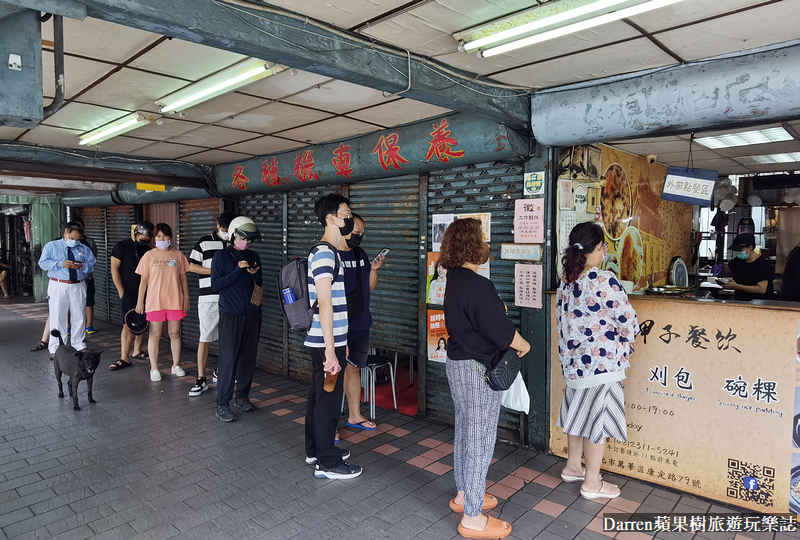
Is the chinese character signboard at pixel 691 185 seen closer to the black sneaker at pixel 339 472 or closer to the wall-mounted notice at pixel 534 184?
the wall-mounted notice at pixel 534 184

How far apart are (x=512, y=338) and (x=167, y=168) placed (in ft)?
22.0

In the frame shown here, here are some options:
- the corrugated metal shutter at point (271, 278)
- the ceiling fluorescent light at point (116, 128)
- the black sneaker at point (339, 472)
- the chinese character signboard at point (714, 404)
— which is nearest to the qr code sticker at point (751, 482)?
the chinese character signboard at point (714, 404)

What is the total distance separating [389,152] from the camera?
5.39 metres

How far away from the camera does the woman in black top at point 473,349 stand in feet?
10.2

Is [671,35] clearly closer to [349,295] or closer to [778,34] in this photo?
[778,34]

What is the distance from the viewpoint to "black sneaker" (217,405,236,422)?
17.5ft

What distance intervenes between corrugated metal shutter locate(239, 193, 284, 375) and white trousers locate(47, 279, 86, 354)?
108 inches

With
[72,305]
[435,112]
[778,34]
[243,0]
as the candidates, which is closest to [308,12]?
[243,0]

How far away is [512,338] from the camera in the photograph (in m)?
3.10

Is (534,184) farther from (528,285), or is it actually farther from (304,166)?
(304,166)

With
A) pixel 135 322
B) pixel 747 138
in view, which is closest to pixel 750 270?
pixel 747 138

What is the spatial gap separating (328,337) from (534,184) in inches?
93.1

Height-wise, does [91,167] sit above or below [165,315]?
above

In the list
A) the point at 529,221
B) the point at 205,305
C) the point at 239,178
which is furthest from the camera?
the point at 239,178
